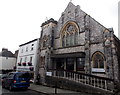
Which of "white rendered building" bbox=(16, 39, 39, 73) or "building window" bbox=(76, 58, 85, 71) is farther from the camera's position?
"white rendered building" bbox=(16, 39, 39, 73)

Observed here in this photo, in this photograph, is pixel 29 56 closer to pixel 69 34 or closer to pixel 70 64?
pixel 70 64

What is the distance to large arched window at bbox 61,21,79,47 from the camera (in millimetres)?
13566

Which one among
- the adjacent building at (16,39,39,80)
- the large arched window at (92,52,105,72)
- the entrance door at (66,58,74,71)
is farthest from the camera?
the adjacent building at (16,39,39,80)

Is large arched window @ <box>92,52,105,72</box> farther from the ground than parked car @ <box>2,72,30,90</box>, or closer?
farther from the ground

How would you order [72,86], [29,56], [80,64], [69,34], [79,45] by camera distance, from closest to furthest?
[72,86]
[79,45]
[80,64]
[69,34]
[29,56]

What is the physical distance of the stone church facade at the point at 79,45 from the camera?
389 inches

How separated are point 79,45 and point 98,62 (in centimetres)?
316

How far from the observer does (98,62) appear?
1061cm

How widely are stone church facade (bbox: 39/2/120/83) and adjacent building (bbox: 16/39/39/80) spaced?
4.40 feet

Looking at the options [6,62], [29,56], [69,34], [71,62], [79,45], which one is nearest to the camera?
[79,45]

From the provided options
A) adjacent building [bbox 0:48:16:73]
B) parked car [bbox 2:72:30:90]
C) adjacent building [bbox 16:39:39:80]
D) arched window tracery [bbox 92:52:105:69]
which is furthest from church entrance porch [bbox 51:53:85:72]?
adjacent building [bbox 0:48:16:73]

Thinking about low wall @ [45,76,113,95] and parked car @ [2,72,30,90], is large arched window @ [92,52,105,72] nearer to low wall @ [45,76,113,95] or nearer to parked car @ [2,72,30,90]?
low wall @ [45,76,113,95]

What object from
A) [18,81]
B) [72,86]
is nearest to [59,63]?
[72,86]

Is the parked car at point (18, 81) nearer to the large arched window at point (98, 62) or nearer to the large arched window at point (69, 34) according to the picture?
the large arched window at point (69, 34)
